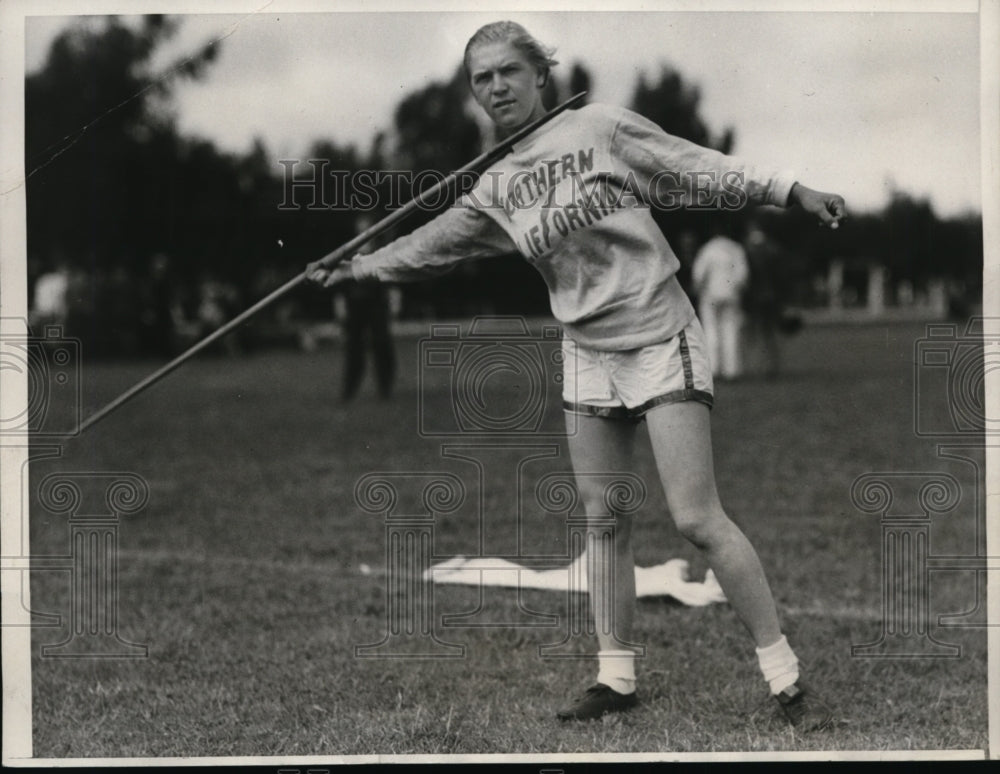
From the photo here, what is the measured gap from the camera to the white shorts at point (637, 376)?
11.8ft

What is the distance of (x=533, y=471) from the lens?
7.86 meters

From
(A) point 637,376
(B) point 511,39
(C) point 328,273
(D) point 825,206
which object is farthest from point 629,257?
(C) point 328,273

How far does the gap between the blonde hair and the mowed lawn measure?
1.62m

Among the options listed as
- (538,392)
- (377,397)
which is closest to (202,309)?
(377,397)

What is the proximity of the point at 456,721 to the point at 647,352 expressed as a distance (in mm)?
1198

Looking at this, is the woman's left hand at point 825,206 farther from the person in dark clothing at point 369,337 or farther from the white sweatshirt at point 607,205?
the person in dark clothing at point 369,337

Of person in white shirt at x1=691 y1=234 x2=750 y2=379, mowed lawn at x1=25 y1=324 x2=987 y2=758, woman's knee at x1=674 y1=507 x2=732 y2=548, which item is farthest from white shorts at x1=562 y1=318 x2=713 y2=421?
person in white shirt at x1=691 y1=234 x2=750 y2=379

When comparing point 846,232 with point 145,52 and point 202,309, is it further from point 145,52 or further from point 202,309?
point 145,52

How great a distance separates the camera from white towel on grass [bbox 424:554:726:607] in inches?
195

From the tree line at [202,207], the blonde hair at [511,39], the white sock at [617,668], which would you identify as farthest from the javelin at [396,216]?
the white sock at [617,668]

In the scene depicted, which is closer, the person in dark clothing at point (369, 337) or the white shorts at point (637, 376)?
the white shorts at point (637, 376)

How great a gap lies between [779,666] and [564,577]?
163cm

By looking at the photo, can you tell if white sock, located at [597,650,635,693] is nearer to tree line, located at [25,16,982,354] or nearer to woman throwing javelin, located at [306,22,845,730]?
woman throwing javelin, located at [306,22,845,730]

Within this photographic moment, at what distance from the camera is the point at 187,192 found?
50.1ft
